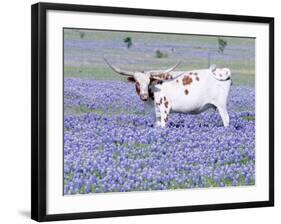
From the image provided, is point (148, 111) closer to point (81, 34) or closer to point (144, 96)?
point (144, 96)

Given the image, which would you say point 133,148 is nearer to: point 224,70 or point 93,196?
point 93,196

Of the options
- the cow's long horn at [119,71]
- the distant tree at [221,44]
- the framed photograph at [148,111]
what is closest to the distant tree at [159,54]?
the framed photograph at [148,111]

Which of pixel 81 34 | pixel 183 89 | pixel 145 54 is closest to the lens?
pixel 81 34

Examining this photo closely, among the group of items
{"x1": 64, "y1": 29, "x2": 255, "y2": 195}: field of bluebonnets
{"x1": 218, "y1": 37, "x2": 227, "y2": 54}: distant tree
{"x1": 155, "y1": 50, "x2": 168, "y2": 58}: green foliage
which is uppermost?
{"x1": 218, "y1": 37, "x2": 227, "y2": 54}: distant tree

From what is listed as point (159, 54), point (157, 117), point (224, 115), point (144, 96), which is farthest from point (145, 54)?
point (224, 115)

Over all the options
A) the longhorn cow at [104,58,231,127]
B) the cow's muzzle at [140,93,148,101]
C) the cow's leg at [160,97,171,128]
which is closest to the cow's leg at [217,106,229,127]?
the longhorn cow at [104,58,231,127]

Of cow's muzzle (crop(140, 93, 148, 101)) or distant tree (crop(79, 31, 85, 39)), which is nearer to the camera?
distant tree (crop(79, 31, 85, 39))

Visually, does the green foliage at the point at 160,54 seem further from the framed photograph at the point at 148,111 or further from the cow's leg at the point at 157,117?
the cow's leg at the point at 157,117

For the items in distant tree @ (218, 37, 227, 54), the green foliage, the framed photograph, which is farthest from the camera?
distant tree @ (218, 37, 227, 54)

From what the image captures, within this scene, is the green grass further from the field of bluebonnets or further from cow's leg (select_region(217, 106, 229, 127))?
cow's leg (select_region(217, 106, 229, 127))

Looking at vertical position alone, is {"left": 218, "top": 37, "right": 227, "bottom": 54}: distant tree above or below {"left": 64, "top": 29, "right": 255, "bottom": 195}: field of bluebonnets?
above
